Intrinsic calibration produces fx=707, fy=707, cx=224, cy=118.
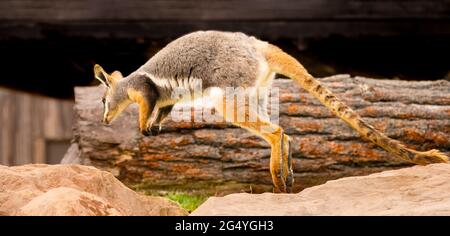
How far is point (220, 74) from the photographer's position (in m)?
3.13

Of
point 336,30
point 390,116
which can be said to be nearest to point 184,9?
point 336,30

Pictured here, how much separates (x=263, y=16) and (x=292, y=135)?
217cm

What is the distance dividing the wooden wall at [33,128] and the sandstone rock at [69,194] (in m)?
5.62

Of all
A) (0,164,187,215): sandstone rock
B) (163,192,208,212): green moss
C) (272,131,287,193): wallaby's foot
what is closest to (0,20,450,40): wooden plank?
(163,192,208,212): green moss

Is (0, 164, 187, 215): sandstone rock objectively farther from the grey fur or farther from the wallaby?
the grey fur

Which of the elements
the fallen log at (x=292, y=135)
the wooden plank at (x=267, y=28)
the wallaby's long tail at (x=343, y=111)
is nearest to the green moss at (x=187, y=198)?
the fallen log at (x=292, y=135)

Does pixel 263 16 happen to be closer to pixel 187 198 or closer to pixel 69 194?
pixel 187 198

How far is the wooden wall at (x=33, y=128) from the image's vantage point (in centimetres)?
880

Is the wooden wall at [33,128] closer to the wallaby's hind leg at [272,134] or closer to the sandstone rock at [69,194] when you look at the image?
the sandstone rock at [69,194]

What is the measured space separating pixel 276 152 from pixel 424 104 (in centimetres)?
184

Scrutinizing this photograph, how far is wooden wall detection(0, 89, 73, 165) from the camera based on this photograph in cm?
880

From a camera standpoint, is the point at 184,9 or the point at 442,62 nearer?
the point at 184,9

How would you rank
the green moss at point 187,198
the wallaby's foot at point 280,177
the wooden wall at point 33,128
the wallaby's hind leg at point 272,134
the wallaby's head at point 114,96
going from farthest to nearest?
the wooden wall at point 33,128, the green moss at point 187,198, the wallaby's head at point 114,96, the wallaby's foot at point 280,177, the wallaby's hind leg at point 272,134
